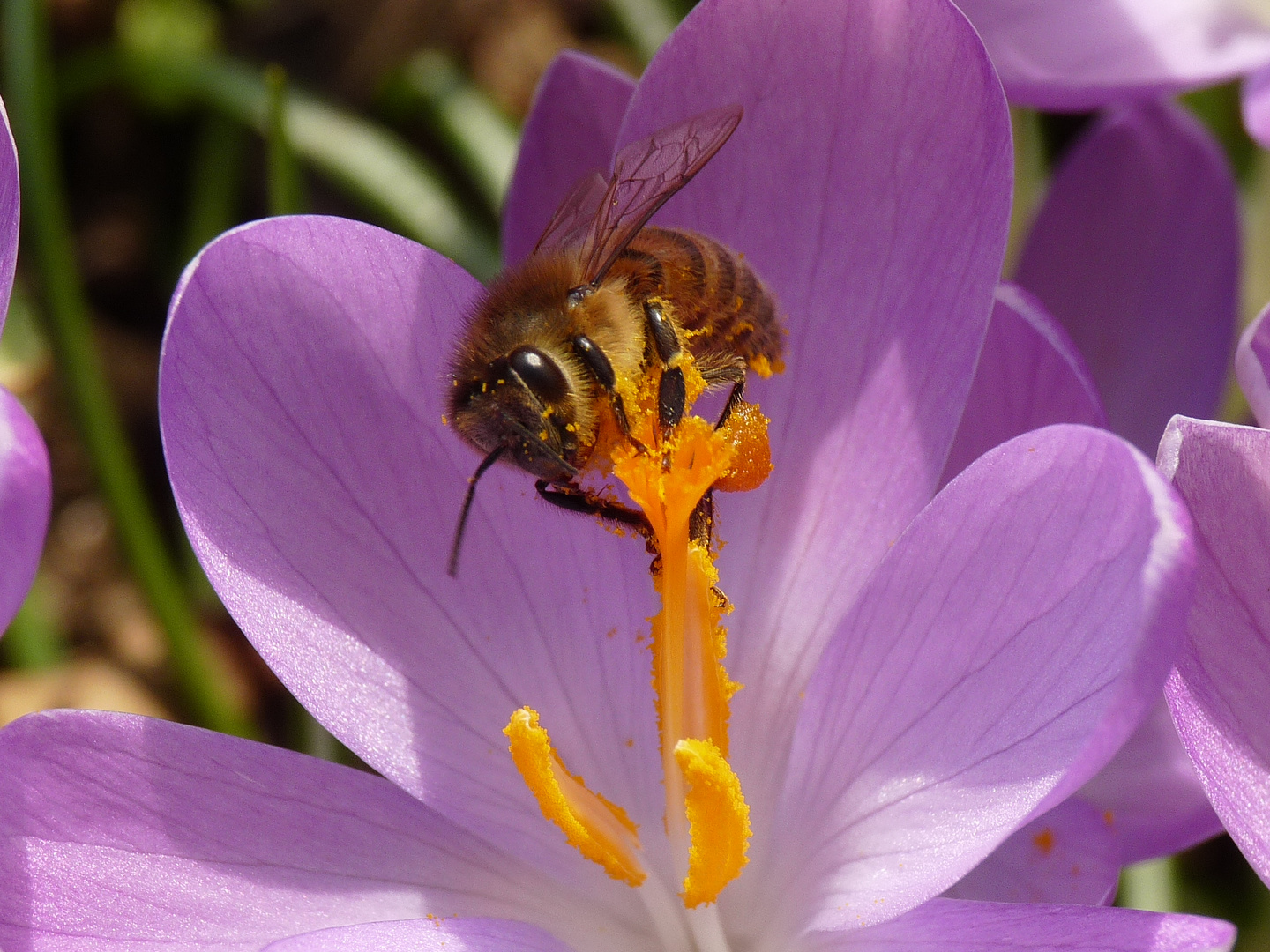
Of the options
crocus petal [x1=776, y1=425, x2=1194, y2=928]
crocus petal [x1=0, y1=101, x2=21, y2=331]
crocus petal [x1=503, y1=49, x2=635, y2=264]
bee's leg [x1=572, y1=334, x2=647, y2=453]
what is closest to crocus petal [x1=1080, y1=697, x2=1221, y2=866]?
crocus petal [x1=776, y1=425, x2=1194, y2=928]

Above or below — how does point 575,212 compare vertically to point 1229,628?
above

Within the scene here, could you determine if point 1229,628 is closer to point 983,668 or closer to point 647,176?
point 983,668

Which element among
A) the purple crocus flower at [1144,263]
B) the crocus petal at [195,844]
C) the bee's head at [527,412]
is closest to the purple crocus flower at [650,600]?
the crocus petal at [195,844]

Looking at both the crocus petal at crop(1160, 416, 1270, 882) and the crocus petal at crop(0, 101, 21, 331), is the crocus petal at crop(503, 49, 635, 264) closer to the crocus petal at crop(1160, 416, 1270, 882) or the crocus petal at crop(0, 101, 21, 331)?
the crocus petal at crop(0, 101, 21, 331)

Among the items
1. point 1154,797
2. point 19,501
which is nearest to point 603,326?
point 19,501

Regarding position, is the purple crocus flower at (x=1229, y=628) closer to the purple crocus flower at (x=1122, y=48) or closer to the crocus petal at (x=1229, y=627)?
the crocus petal at (x=1229, y=627)
